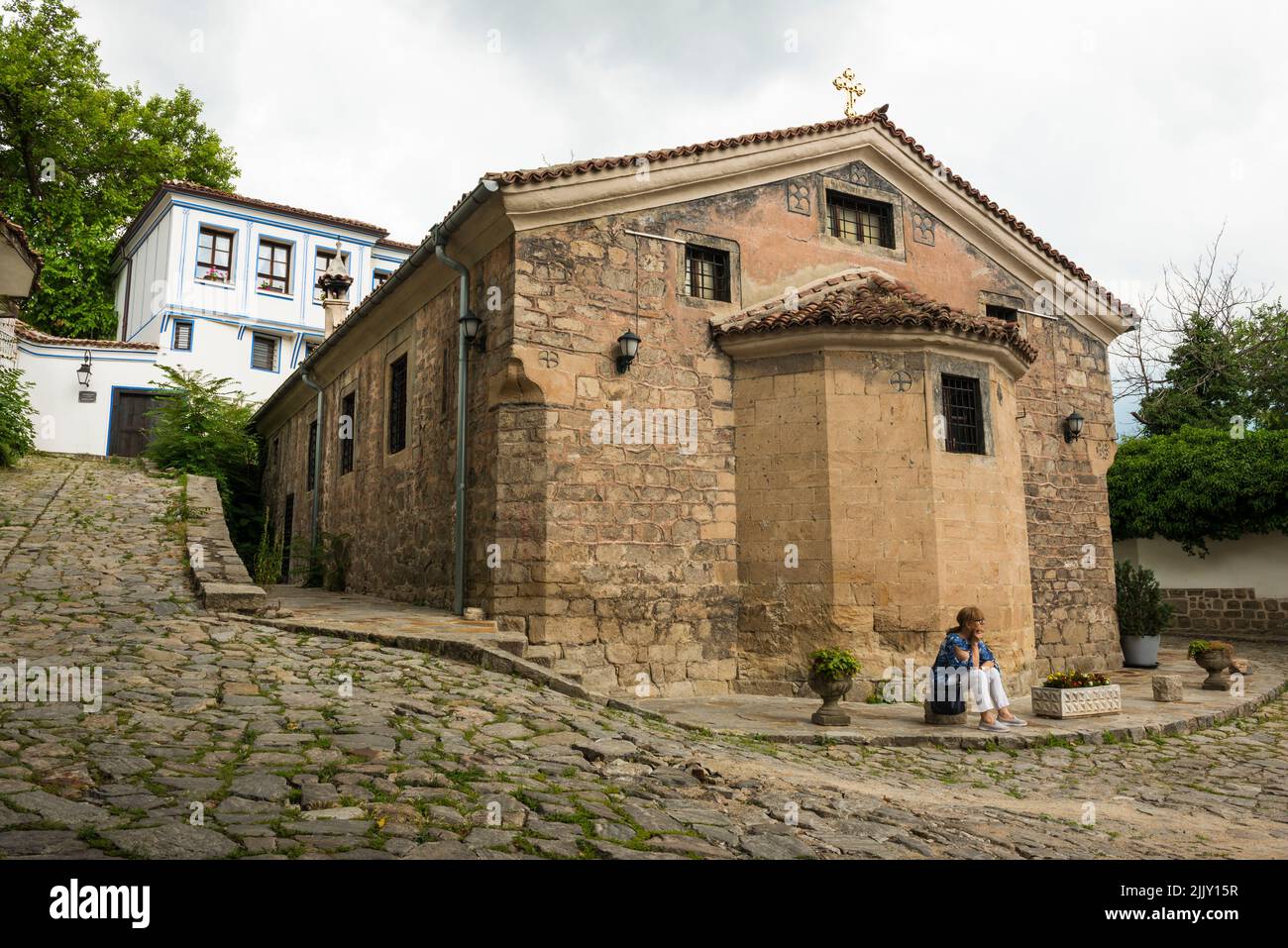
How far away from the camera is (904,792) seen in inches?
233

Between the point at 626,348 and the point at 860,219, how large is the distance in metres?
5.00

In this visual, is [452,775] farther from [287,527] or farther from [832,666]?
[287,527]

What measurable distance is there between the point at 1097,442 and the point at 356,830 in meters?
14.0

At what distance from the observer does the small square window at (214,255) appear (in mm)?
26281

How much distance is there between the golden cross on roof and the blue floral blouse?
8.37 meters

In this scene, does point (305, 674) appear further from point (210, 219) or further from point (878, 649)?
point (210, 219)

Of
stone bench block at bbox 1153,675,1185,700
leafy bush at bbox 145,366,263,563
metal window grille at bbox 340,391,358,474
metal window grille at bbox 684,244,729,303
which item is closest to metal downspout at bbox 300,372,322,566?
metal window grille at bbox 340,391,358,474

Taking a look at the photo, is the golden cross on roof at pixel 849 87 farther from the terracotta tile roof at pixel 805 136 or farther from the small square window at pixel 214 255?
the small square window at pixel 214 255

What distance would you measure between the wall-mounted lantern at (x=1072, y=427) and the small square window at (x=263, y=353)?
2311 centimetres

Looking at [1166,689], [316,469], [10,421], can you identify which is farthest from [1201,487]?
[10,421]

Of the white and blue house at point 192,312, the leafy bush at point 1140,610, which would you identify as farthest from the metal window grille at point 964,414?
the white and blue house at point 192,312

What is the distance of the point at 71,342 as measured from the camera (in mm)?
24344

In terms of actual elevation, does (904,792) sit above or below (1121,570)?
below
